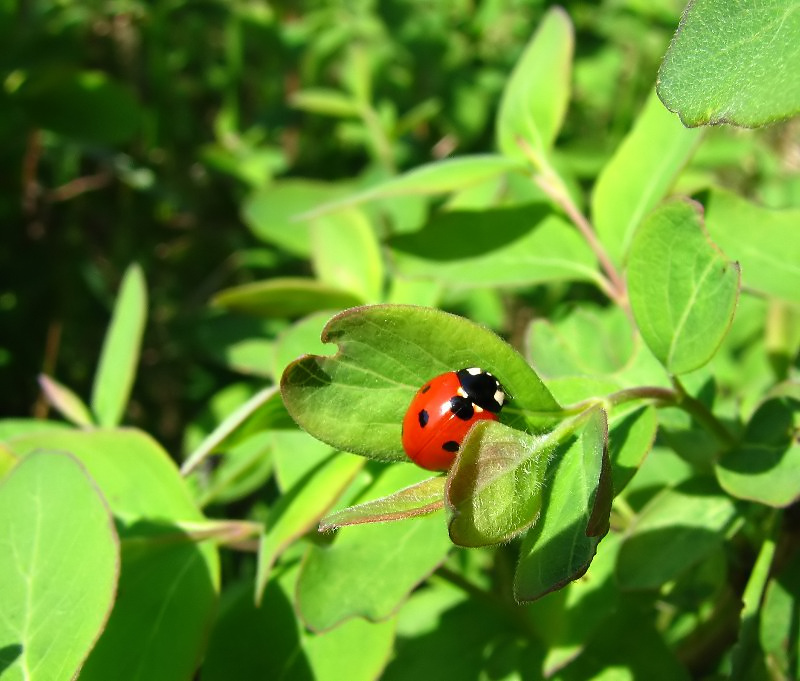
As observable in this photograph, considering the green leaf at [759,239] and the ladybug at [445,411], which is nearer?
the ladybug at [445,411]

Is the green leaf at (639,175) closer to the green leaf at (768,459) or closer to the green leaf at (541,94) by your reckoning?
the green leaf at (541,94)

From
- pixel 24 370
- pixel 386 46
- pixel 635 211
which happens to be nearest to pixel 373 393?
pixel 635 211

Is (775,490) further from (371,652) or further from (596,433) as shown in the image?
(371,652)

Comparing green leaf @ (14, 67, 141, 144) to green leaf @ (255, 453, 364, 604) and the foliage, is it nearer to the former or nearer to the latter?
the foliage

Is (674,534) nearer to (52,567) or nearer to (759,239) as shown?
(759,239)

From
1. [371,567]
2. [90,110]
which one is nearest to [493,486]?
[371,567]

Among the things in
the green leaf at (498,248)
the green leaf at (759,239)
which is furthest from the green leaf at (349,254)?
the green leaf at (759,239)

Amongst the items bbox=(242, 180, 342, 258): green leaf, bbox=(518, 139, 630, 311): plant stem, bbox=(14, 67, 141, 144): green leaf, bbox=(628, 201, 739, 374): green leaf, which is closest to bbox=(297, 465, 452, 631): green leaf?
bbox=(628, 201, 739, 374): green leaf
